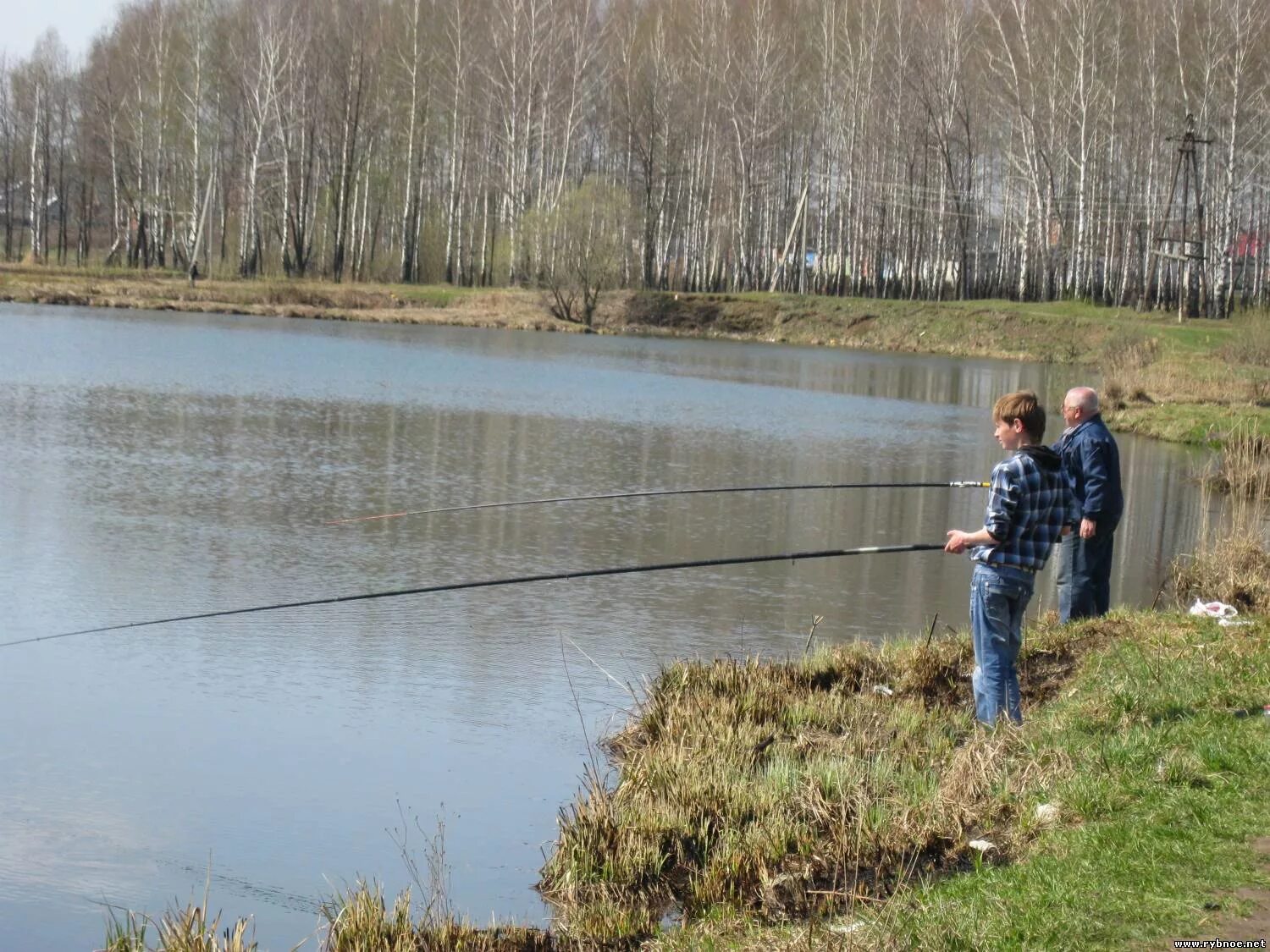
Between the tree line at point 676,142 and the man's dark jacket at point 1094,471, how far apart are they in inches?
1921

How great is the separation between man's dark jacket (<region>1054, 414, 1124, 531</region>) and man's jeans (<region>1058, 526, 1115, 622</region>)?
1.45ft

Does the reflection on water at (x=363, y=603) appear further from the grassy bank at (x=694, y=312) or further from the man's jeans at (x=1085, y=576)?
the grassy bank at (x=694, y=312)

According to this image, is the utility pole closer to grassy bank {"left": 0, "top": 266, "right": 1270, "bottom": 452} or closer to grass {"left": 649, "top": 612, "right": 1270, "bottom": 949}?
grassy bank {"left": 0, "top": 266, "right": 1270, "bottom": 452}

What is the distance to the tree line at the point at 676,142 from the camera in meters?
58.9

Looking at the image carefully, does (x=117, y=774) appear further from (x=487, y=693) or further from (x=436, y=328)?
(x=436, y=328)

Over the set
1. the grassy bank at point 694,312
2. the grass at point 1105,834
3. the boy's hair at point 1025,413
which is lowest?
the grass at point 1105,834

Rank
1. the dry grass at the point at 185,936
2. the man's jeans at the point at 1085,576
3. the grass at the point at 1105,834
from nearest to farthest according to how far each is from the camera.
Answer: the grass at the point at 1105,834, the dry grass at the point at 185,936, the man's jeans at the point at 1085,576

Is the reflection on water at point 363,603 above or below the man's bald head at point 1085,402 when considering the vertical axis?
below

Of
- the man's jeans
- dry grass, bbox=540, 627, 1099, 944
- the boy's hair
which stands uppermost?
the boy's hair

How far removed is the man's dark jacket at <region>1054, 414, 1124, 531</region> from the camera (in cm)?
896

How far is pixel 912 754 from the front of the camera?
22.8ft


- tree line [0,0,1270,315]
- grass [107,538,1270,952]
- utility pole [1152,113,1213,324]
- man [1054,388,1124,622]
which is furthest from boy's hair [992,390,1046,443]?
tree line [0,0,1270,315]

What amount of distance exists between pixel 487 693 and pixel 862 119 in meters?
58.7

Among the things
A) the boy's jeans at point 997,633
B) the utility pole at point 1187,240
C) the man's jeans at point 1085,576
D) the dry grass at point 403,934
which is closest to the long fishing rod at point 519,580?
the boy's jeans at point 997,633
